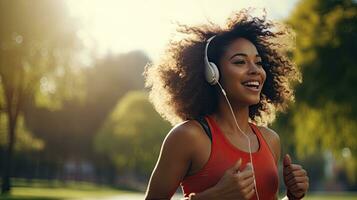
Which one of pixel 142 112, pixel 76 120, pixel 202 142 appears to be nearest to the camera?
pixel 202 142

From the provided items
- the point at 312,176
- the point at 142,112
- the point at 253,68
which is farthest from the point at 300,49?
the point at 312,176

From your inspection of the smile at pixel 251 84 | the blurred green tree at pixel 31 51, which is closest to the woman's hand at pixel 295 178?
the smile at pixel 251 84

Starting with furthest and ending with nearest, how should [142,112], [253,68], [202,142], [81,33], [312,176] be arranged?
[312,176] < [142,112] < [81,33] < [253,68] < [202,142]

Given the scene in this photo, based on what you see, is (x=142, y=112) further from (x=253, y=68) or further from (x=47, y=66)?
(x=253, y=68)

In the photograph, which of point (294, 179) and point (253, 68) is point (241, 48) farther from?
point (294, 179)

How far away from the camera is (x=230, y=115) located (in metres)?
3.62

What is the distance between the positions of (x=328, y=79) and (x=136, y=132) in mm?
26212

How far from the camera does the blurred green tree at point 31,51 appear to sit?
80.1ft

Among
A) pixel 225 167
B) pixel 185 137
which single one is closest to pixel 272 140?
pixel 225 167

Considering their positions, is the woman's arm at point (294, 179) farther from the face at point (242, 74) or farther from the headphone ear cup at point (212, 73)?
the headphone ear cup at point (212, 73)

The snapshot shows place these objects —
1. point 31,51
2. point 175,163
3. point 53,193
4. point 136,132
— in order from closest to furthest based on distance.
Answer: point 175,163
point 31,51
point 53,193
point 136,132

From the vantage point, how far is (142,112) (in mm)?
45375

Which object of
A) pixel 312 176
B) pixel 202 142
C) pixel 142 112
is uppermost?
pixel 202 142

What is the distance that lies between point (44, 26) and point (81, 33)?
2.45m
